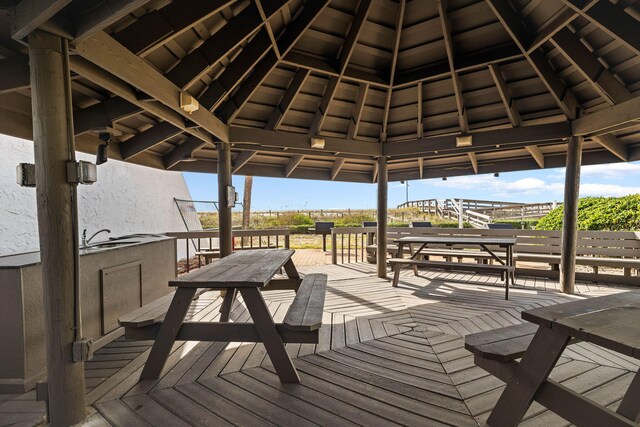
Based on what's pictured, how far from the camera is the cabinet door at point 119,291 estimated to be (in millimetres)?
3359

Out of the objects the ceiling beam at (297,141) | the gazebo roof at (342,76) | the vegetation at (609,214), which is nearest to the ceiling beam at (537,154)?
the gazebo roof at (342,76)

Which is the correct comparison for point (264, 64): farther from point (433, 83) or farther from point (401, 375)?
point (401, 375)

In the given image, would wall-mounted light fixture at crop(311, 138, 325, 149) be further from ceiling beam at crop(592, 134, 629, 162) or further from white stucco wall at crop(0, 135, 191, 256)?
white stucco wall at crop(0, 135, 191, 256)

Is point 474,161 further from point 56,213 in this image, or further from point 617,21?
point 56,213

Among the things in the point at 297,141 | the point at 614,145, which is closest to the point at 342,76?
the point at 297,141

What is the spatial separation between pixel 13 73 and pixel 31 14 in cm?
96

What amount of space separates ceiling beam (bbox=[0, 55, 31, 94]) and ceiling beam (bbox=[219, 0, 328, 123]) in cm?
211

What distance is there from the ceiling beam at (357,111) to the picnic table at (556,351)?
14.7 ft

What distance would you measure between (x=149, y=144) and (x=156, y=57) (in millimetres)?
1852

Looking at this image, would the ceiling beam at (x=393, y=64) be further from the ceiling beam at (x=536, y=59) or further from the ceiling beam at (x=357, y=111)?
the ceiling beam at (x=536, y=59)

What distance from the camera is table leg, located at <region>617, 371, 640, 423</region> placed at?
159 cm

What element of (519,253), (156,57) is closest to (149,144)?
(156,57)

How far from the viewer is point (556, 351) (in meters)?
1.65

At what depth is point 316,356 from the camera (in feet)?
10.0
